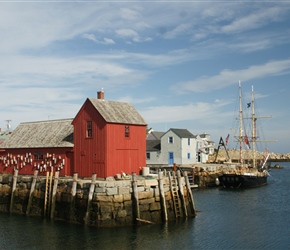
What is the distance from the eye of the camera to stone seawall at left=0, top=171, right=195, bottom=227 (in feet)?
84.3

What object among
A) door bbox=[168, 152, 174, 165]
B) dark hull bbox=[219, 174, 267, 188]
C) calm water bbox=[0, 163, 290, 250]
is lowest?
calm water bbox=[0, 163, 290, 250]

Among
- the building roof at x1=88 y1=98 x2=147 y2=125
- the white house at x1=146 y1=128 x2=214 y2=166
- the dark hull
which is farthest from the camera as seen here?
the white house at x1=146 y1=128 x2=214 y2=166

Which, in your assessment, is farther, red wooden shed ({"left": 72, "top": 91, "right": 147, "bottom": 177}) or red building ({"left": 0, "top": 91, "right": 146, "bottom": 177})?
red building ({"left": 0, "top": 91, "right": 146, "bottom": 177})

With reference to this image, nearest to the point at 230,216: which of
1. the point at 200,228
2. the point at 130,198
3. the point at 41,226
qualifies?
the point at 200,228

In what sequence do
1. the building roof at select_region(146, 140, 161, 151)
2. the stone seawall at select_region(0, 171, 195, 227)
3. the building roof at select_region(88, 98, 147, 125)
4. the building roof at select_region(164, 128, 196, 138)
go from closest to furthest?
the stone seawall at select_region(0, 171, 195, 227), the building roof at select_region(88, 98, 147, 125), the building roof at select_region(164, 128, 196, 138), the building roof at select_region(146, 140, 161, 151)

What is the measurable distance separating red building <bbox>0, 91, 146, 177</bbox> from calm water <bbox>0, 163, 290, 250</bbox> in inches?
234

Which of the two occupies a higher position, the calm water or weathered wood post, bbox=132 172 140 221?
weathered wood post, bbox=132 172 140 221

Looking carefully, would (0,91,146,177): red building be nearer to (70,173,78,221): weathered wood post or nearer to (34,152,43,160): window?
(34,152,43,160): window

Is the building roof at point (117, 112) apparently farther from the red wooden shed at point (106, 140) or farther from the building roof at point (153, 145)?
the building roof at point (153, 145)

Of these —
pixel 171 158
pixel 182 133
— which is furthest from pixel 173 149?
pixel 182 133

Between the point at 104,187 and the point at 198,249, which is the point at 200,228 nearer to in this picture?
the point at 198,249

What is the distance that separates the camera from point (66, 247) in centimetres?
2225

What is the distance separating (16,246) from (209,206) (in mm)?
18720

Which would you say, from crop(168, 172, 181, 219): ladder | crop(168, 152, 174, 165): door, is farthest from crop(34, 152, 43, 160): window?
crop(168, 152, 174, 165): door
